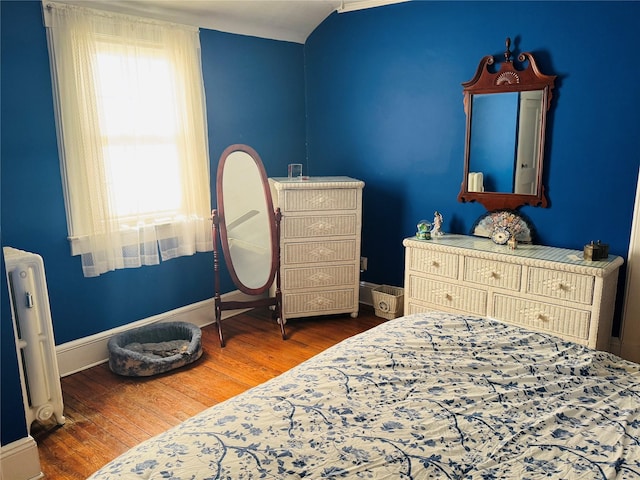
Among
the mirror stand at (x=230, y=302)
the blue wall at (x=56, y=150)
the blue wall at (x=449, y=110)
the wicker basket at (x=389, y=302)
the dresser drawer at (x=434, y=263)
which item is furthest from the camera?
the wicker basket at (x=389, y=302)

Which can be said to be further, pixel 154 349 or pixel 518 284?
pixel 154 349

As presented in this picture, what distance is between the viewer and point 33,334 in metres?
2.35

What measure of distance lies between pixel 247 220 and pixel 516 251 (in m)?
1.80

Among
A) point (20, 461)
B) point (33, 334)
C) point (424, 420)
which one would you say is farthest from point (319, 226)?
point (424, 420)

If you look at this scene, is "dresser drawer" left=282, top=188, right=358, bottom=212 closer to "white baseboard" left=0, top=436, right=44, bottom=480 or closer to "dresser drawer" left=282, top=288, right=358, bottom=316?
"dresser drawer" left=282, top=288, right=358, bottom=316

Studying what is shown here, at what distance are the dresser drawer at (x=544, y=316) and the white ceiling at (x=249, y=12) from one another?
91.4 inches

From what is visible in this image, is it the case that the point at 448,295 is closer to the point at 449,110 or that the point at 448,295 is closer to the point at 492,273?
the point at 492,273

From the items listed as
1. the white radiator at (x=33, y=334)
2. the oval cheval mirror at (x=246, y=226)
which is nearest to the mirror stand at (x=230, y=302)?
the oval cheval mirror at (x=246, y=226)

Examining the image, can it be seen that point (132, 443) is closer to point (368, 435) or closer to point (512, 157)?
point (368, 435)

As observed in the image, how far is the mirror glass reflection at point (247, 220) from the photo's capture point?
3.49 meters

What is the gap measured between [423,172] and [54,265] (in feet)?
8.54

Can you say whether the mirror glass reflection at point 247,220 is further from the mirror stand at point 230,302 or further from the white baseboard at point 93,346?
the white baseboard at point 93,346

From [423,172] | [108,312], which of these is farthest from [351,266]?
[108,312]

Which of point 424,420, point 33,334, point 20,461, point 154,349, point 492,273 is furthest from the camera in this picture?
point 154,349
